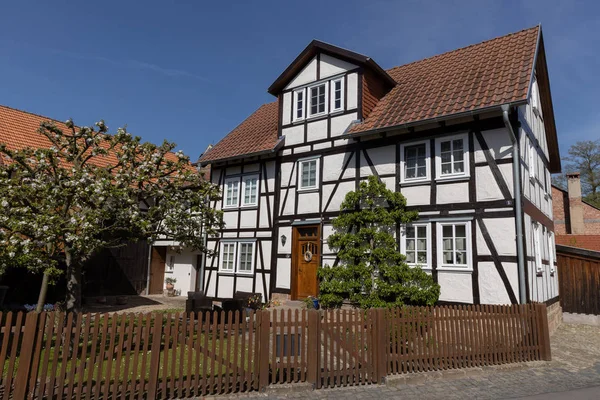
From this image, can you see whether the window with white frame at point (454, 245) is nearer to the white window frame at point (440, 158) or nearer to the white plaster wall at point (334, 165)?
the white window frame at point (440, 158)

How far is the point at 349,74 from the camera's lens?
14180mm

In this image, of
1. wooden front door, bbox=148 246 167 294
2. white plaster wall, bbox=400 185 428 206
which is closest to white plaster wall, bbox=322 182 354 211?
white plaster wall, bbox=400 185 428 206

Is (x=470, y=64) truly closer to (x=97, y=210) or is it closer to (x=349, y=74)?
(x=349, y=74)

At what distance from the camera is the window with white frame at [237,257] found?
621 inches

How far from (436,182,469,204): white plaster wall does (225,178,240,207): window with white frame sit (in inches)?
318

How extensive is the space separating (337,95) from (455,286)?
742cm

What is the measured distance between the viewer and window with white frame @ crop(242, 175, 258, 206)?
52.8ft

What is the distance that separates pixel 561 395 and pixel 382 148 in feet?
26.4

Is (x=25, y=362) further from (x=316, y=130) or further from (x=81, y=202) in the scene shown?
(x=316, y=130)

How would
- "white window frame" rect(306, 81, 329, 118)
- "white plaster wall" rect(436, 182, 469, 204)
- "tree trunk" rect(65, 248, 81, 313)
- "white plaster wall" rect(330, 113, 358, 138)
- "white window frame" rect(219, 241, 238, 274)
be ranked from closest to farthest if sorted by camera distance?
1. "tree trunk" rect(65, 248, 81, 313)
2. "white plaster wall" rect(436, 182, 469, 204)
3. "white plaster wall" rect(330, 113, 358, 138)
4. "white window frame" rect(306, 81, 329, 118)
5. "white window frame" rect(219, 241, 238, 274)

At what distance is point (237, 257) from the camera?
53.0 feet

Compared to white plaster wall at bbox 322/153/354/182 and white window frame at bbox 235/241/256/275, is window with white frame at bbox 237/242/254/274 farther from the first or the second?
white plaster wall at bbox 322/153/354/182

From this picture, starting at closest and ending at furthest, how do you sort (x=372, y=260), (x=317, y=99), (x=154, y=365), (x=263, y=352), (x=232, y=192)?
1. (x=154, y=365)
2. (x=263, y=352)
3. (x=372, y=260)
4. (x=317, y=99)
5. (x=232, y=192)

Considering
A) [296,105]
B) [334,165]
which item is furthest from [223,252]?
[296,105]
